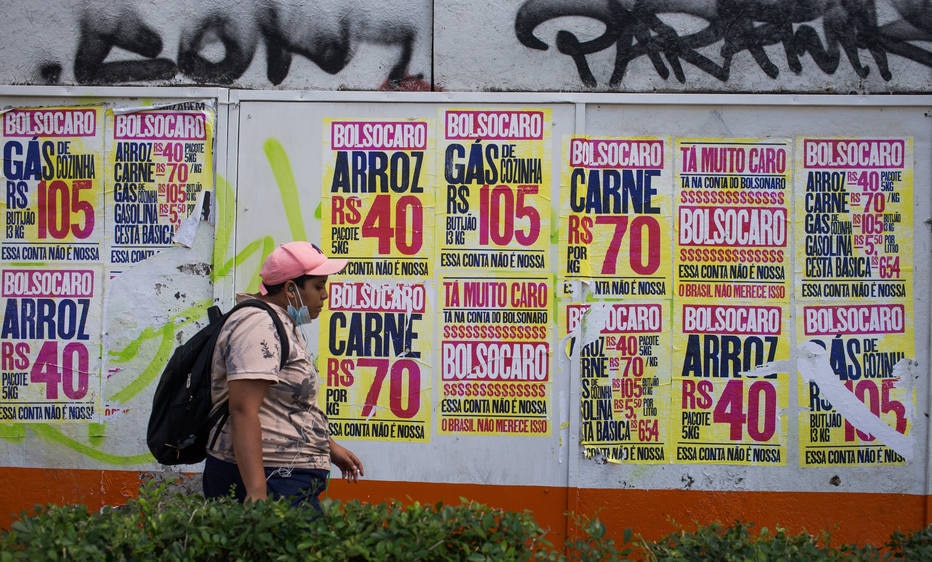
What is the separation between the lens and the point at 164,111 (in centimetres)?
499

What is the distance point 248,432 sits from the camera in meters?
3.07

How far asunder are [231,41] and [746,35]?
293 centimetres

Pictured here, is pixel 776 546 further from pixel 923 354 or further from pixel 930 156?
pixel 930 156

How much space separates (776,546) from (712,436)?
2.05 m

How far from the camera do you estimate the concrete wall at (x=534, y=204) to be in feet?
15.9

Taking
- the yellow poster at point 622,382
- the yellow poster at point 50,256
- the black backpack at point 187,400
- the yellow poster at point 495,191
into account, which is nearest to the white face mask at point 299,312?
the black backpack at point 187,400

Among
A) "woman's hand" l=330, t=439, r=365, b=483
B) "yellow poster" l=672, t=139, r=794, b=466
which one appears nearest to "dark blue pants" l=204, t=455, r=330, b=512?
"woman's hand" l=330, t=439, r=365, b=483

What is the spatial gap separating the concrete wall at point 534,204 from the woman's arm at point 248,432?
72.4 inches

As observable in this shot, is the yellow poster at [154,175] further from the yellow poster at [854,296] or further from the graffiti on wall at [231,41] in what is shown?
the yellow poster at [854,296]

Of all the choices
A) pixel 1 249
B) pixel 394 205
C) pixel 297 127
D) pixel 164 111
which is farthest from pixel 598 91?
pixel 1 249

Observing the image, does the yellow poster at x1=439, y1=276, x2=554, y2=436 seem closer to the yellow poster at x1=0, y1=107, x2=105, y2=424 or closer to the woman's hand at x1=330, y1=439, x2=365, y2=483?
the woman's hand at x1=330, y1=439, x2=365, y2=483

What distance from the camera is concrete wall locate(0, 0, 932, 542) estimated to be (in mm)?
4859

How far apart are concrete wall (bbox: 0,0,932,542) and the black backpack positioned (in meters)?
1.64

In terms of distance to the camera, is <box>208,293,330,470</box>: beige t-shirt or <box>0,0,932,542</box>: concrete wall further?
<box>0,0,932,542</box>: concrete wall
